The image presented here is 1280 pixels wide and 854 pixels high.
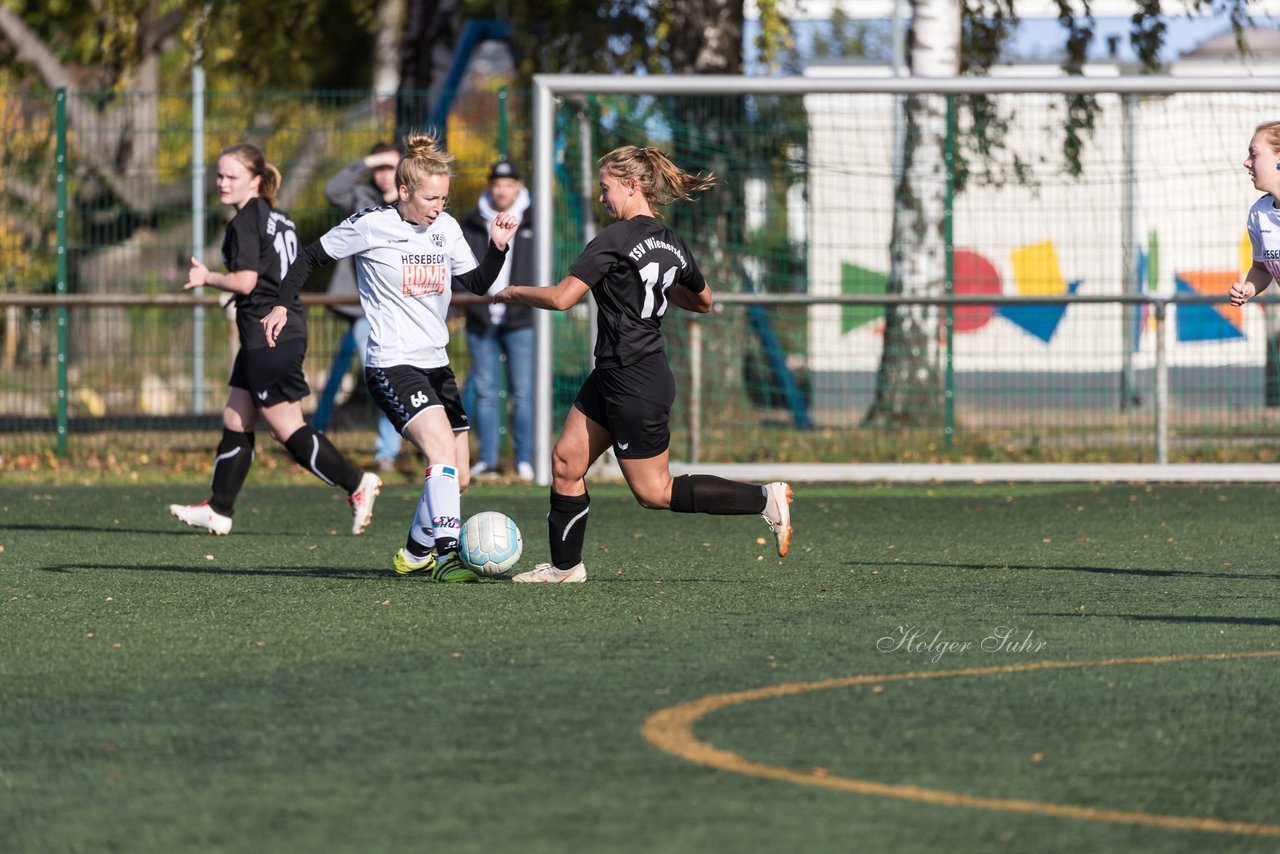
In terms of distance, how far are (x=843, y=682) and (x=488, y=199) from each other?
818cm

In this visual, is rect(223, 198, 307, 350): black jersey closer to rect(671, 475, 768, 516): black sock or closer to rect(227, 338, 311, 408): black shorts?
rect(227, 338, 311, 408): black shorts

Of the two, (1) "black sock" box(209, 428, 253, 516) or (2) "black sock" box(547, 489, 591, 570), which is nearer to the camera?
(2) "black sock" box(547, 489, 591, 570)

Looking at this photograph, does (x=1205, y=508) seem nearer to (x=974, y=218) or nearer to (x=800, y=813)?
(x=974, y=218)

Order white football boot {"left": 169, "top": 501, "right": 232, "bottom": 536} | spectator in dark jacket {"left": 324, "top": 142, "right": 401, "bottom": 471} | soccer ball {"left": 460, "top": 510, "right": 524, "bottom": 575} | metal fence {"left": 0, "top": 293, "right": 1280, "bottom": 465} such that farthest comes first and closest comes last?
metal fence {"left": 0, "top": 293, "right": 1280, "bottom": 465}, spectator in dark jacket {"left": 324, "top": 142, "right": 401, "bottom": 471}, white football boot {"left": 169, "top": 501, "right": 232, "bottom": 536}, soccer ball {"left": 460, "top": 510, "right": 524, "bottom": 575}

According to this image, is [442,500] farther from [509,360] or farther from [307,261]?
[509,360]

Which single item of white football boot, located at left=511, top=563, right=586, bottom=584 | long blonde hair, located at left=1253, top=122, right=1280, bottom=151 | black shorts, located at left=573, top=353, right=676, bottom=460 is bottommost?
white football boot, located at left=511, top=563, right=586, bottom=584

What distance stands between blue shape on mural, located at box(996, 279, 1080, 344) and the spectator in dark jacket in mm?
4543

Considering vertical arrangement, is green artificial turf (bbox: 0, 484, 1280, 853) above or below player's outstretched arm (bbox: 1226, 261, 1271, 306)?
below

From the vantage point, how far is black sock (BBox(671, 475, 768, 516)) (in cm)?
781

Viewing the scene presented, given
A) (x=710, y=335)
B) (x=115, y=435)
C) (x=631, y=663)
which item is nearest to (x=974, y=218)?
(x=710, y=335)

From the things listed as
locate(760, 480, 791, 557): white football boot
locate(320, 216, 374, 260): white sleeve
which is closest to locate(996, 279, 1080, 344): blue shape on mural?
locate(760, 480, 791, 557): white football boot

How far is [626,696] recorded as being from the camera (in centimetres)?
530

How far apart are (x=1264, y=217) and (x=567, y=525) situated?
3194 mm

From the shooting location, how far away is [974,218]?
1448 cm
